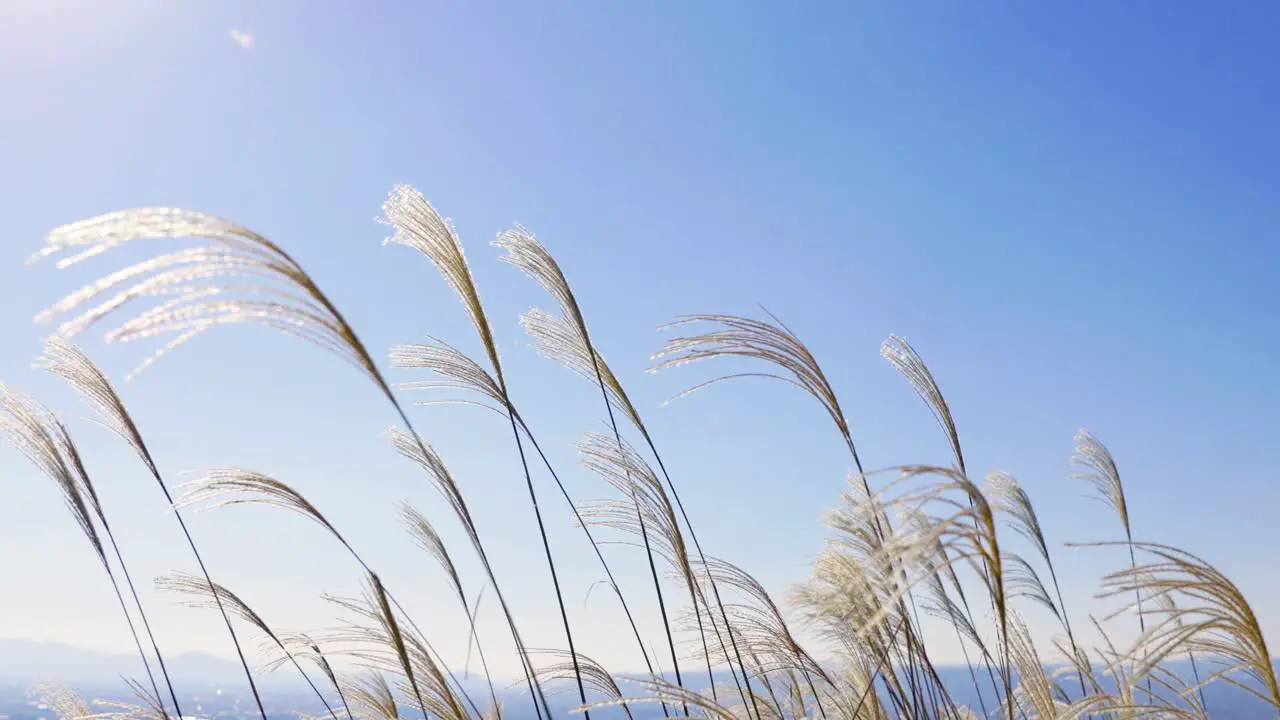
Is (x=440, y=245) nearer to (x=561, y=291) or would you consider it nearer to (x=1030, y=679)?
(x=561, y=291)

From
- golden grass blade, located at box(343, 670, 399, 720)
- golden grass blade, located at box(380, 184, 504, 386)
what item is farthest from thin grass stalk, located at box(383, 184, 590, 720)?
golden grass blade, located at box(343, 670, 399, 720)

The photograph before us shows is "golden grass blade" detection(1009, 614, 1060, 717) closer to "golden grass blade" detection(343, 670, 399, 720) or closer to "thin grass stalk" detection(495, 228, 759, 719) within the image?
"thin grass stalk" detection(495, 228, 759, 719)

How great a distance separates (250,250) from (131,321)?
178mm

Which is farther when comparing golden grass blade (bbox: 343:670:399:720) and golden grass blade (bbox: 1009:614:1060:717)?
golden grass blade (bbox: 343:670:399:720)

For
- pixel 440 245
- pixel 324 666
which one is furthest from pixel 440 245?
pixel 324 666

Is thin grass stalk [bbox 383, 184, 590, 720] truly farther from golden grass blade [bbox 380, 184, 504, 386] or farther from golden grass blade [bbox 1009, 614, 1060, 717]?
golden grass blade [bbox 1009, 614, 1060, 717]

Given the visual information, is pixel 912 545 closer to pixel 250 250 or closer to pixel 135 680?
pixel 250 250

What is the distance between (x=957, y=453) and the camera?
2.45 m

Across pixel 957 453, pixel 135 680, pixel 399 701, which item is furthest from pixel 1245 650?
pixel 135 680

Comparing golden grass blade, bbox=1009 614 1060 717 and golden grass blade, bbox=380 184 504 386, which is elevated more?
golden grass blade, bbox=380 184 504 386

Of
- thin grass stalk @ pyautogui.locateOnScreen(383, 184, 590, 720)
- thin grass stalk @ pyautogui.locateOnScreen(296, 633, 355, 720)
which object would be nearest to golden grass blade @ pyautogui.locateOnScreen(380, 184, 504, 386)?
thin grass stalk @ pyautogui.locateOnScreen(383, 184, 590, 720)

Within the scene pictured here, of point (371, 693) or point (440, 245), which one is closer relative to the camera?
point (440, 245)

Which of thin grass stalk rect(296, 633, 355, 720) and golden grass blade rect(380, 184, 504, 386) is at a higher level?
golden grass blade rect(380, 184, 504, 386)

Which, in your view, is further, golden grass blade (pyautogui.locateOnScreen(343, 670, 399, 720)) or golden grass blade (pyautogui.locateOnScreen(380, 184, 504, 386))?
golden grass blade (pyautogui.locateOnScreen(343, 670, 399, 720))
